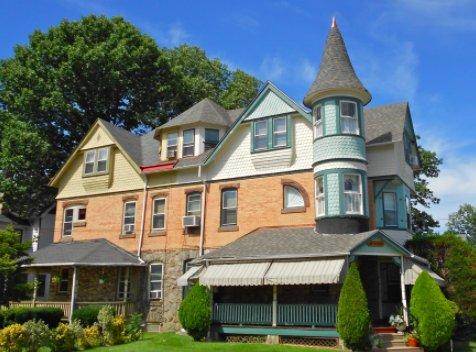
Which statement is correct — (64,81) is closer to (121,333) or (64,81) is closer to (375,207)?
(121,333)

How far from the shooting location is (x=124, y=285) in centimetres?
2753

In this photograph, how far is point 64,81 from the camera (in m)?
40.0

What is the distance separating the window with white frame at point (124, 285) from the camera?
27.1m

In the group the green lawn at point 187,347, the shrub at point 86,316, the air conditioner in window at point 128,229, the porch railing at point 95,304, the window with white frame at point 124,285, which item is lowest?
the green lawn at point 187,347

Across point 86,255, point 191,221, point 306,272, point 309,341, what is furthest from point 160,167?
point 309,341

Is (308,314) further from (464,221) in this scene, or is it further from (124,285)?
(464,221)

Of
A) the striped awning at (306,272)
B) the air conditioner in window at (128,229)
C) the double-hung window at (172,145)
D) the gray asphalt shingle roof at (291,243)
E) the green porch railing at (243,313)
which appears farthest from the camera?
the air conditioner in window at (128,229)

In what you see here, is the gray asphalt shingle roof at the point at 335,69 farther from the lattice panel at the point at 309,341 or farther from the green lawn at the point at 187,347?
the green lawn at the point at 187,347

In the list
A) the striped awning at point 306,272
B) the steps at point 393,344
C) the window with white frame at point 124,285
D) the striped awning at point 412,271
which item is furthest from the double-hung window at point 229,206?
the steps at point 393,344

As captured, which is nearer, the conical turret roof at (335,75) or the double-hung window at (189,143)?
the conical turret roof at (335,75)

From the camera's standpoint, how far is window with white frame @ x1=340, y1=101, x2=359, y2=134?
891 inches

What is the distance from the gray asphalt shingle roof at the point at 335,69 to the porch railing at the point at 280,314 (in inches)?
361

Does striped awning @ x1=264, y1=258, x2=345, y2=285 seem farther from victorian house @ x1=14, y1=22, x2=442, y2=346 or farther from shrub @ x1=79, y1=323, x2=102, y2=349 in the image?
shrub @ x1=79, y1=323, x2=102, y2=349

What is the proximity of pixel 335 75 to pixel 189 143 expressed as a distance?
9010mm
